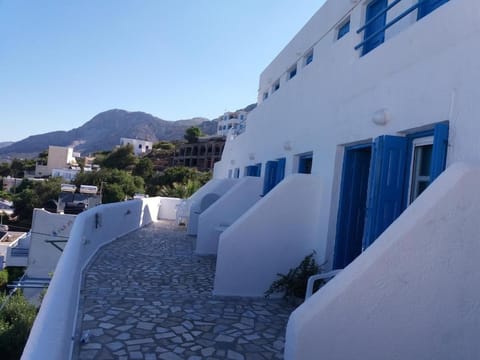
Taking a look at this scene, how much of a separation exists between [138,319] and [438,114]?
14.1 ft

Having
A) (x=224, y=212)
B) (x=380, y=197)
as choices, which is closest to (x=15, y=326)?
(x=224, y=212)

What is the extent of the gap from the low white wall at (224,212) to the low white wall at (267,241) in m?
3.20

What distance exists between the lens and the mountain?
15062cm

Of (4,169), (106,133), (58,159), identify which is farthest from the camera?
(106,133)

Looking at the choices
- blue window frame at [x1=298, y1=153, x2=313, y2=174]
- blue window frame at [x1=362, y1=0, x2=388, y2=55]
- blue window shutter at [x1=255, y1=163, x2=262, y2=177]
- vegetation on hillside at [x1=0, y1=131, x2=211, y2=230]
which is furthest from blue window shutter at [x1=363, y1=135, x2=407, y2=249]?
vegetation on hillside at [x1=0, y1=131, x2=211, y2=230]

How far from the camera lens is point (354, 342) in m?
3.07

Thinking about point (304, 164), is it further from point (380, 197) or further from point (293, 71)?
point (293, 71)

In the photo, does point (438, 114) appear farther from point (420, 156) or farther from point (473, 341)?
point (473, 341)

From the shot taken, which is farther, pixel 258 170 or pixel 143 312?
pixel 258 170

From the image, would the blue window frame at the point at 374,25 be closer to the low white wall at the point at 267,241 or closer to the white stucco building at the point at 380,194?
the white stucco building at the point at 380,194

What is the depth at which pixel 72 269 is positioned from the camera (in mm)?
3713

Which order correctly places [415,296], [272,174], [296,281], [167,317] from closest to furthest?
[415,296] < [167,317] < [296,281] < [272,174]

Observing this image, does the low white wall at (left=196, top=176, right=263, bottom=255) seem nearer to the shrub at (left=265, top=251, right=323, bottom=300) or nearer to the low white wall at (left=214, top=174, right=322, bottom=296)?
the low white wall at (left=214, top=174, right=322, bottom=296)

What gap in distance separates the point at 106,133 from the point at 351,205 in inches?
6660
